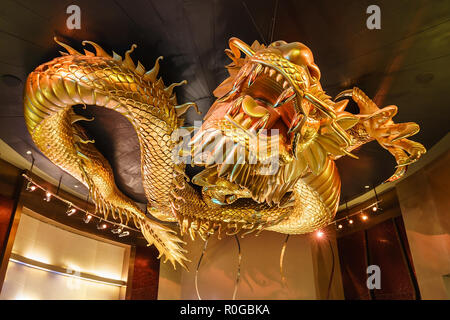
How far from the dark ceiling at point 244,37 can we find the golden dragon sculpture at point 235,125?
9cm

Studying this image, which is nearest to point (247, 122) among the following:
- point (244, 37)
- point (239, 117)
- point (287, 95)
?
point (239, 117)

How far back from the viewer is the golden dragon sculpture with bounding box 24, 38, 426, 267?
1251 mm

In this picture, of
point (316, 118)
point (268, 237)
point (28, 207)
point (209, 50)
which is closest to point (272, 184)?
point (316, 118)

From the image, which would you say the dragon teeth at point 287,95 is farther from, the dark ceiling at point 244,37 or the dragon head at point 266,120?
the dark ceiling at point 244,37

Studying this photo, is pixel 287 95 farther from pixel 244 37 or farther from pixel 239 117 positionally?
pixel 244 37

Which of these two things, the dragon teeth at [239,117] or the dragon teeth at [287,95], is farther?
the dragon teeth at [239,117]

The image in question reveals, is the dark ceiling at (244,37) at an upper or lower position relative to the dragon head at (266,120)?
upper

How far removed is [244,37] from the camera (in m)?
1.45

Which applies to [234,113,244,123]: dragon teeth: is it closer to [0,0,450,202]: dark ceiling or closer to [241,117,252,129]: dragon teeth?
[241,117,252,129]: dragon teeth

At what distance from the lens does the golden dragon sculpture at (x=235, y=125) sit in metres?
1.25

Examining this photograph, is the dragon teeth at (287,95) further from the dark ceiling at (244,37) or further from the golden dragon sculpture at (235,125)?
the dark ceiling at (244,37)

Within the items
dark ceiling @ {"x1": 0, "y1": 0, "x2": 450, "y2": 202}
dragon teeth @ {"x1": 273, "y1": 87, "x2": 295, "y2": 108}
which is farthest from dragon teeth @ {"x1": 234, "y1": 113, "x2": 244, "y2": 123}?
dark ceiling @ {"x1": 0, "y1": 0, "x2": 450, "y2": 202}

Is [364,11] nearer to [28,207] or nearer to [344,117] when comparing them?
[344,117]

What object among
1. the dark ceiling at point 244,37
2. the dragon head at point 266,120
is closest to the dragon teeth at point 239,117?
the dragon head at point 266,120
